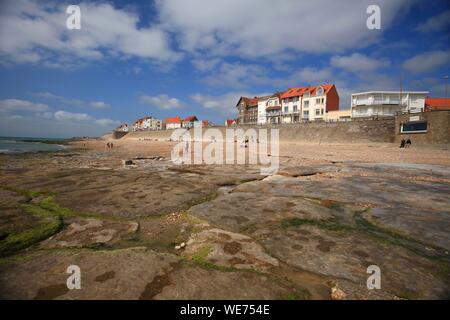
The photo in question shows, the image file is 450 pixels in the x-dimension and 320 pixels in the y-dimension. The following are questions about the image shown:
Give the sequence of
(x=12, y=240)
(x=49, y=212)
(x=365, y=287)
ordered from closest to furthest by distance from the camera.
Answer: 1. (x=365, y=287)
2. (x=12, y=240)
3. (x=49, y=212)

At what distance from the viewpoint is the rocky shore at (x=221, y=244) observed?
267 cm

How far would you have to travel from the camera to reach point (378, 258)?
11.2 feet

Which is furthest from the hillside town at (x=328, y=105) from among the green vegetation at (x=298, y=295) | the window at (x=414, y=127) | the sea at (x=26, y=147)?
the green vegetation at (x=298, y=295)

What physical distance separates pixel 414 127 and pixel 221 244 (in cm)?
4477

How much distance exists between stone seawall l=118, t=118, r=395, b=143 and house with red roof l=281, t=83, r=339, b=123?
17.7 metres

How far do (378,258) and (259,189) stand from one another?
4.83 metres


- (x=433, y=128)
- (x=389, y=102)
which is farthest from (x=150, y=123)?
(x=433, y=128)

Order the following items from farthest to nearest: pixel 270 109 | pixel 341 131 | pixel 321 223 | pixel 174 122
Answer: pixel 174 122, pixel 270 109, pixel 341 131, pixel 321 223

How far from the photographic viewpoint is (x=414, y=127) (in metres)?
36.2

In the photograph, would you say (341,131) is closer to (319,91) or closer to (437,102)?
(319,91)

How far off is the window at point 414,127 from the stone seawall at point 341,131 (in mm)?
2202

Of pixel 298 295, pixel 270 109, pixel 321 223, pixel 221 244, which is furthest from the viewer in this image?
pixel 270 109
